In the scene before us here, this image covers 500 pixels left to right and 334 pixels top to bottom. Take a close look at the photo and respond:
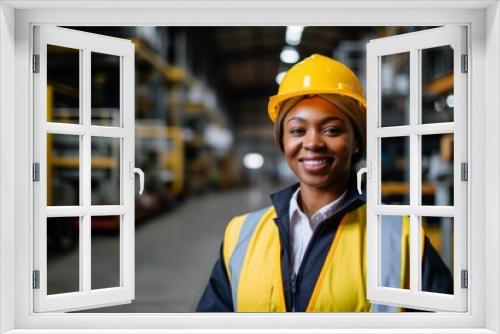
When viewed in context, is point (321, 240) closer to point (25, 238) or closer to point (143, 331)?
point (143, 331)

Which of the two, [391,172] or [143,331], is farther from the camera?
[391,172]

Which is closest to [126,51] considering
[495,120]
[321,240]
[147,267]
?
[321,240]

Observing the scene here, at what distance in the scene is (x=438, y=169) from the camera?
16.7 feet

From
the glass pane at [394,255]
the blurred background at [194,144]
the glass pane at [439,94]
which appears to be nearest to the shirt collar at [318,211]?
the glass pane at [394,255]

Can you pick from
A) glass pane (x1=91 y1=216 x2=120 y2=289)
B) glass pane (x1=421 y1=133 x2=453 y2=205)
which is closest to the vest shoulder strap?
glass pane (x1=421 y1=133 x2=453 y2=205)

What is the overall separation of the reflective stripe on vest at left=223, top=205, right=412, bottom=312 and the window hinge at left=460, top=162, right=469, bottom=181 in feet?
1.66

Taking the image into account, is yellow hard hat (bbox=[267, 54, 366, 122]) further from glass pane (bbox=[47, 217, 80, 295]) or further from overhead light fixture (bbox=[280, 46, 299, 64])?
overhead light fixture (bbox=[280, 46, 299, 64])

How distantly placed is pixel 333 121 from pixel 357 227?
613mm

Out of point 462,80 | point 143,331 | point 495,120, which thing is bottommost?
point 143,331

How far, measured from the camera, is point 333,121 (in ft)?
9.39

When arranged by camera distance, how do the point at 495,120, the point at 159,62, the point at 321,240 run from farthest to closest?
the point at 159,62 → the point at 321,240 → the point at 495,120

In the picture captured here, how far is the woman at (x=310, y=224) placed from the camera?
9.02 ft

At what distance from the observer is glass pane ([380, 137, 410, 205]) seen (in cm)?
562

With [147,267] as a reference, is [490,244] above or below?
above
